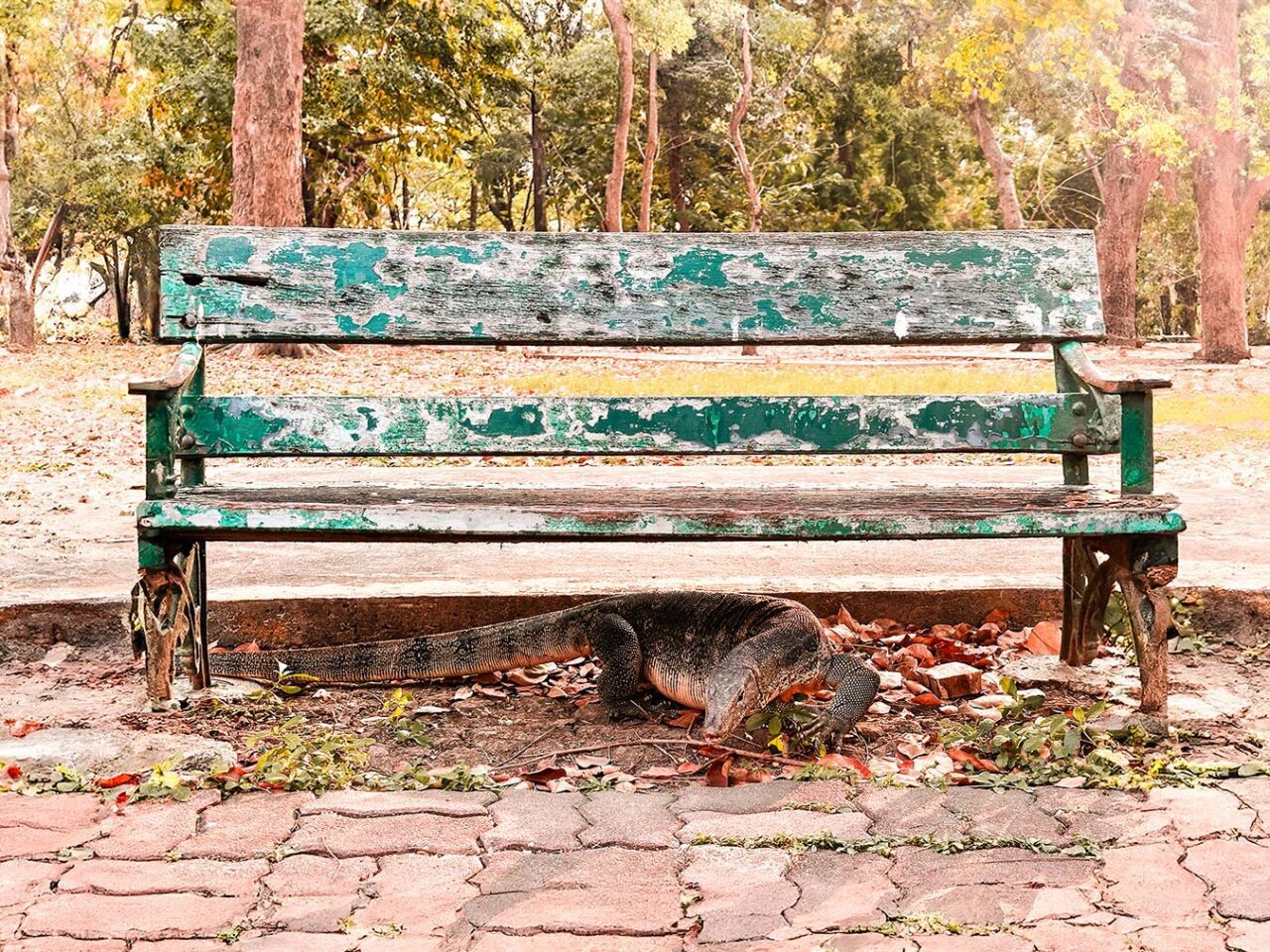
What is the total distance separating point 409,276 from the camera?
4.26 m

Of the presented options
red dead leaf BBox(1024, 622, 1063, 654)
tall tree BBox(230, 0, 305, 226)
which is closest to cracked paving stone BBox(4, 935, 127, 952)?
red dead leaf BBox(1024, 622, 1063, 654)

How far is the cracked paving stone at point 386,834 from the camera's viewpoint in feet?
9.23

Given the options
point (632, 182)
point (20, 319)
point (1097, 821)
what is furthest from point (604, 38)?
point (1097, 821)

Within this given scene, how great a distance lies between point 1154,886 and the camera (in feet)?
8.46

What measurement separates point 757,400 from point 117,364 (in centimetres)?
2007

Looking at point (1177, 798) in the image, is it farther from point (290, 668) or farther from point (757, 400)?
point (290, 668)

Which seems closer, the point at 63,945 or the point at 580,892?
the point at 63,945

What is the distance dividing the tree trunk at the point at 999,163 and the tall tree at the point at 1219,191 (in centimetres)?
390

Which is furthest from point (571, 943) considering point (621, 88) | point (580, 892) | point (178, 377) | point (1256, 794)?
point (621, 88)

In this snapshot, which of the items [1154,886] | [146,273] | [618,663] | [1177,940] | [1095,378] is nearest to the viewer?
[1177,940]

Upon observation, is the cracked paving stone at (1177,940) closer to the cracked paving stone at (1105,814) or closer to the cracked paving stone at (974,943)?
→ the cracked paving stone at (974,943)

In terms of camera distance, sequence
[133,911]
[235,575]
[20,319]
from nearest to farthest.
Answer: [133,911]
[235,575]
[20,319]

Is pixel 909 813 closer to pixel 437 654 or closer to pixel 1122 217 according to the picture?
pixel 437 654

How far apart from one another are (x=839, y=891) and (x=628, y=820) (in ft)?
1.87
